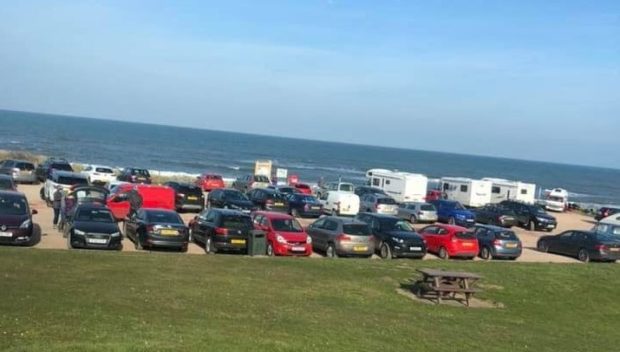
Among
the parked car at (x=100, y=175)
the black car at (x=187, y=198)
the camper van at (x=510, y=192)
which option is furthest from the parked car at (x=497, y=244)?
the camper van at (x=510, y=192)

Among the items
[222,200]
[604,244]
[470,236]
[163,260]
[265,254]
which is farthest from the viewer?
[222,200]

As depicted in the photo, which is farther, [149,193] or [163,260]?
[149,193]

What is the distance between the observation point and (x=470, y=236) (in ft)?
91.2

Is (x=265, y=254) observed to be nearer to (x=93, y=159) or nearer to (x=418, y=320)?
(x=418, y=320)

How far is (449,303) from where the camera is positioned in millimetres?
17016

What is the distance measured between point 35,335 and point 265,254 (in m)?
14.2

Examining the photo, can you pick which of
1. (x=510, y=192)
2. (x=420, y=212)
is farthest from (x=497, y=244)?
(x=510, y=192)

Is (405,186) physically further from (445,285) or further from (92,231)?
(445,285)

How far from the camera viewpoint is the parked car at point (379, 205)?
4300 cm

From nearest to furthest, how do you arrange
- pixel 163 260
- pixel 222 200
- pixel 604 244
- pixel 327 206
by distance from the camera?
pixel 163 260
pixel 604 244
pixel 222 200
pixel 327 206

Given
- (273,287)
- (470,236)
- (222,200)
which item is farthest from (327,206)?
(273,287)

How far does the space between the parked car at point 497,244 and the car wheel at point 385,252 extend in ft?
16.3

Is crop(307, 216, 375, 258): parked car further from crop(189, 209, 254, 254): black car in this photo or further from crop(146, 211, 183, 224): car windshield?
crop(146, 211, 183, 224): car windshield

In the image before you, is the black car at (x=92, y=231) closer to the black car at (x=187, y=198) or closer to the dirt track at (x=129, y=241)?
the dirt track at (x=129, y=241)
